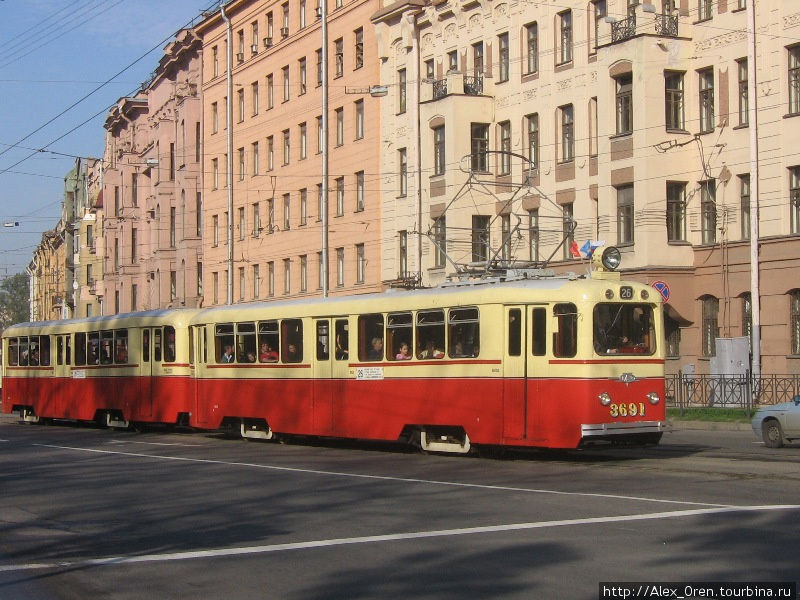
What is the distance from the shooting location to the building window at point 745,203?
35.6 m

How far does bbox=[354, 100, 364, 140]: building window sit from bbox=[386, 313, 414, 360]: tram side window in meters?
32.2

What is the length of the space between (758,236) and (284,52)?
30705 millimetres

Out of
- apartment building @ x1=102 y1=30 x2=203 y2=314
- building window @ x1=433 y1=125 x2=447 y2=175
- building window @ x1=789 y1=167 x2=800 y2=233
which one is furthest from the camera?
apartment building @ x1=102 y1=30 x2=203 y2=314

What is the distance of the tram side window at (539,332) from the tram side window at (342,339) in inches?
194

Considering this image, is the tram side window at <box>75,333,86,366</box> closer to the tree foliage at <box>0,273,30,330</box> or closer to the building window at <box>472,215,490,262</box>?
the building window at <box>472,215,490,262</box>

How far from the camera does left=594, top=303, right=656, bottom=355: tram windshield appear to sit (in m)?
19.3

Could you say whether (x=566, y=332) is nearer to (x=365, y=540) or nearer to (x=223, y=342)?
(x=365, y=540)

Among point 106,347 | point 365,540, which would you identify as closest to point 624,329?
point 365,540

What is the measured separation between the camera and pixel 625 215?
3850 cm

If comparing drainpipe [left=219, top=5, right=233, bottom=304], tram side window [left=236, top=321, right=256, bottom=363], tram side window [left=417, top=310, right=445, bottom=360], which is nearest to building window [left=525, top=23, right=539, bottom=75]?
tram side window [left=236, top=321, right=256, bottom=363]

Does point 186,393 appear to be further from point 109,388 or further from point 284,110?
point 284,110

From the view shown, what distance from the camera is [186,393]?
2936 centimetres

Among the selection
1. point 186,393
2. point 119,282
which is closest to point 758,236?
point 186,393

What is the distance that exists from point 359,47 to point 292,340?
102ft
